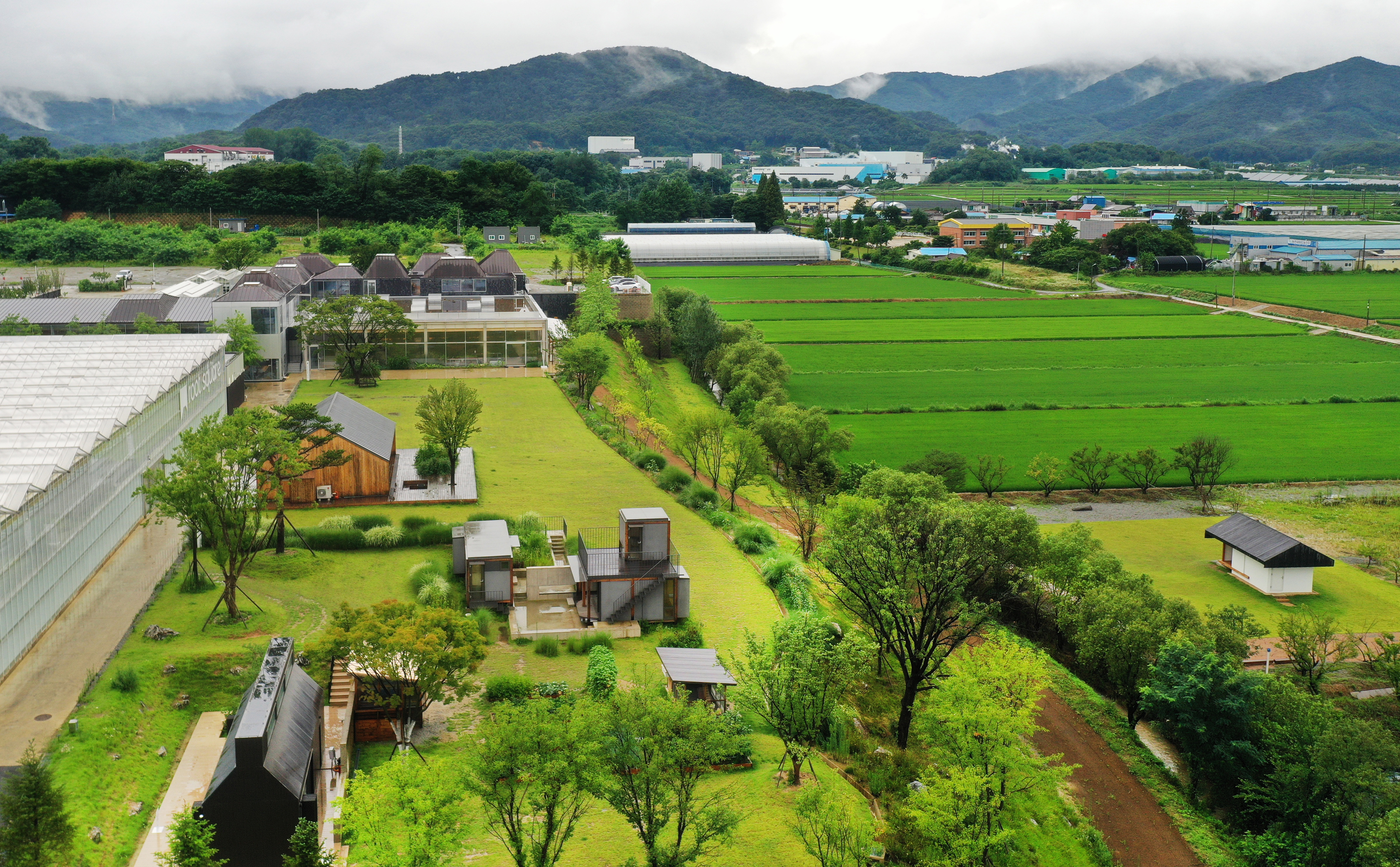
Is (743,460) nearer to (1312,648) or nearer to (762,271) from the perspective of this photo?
(1312,648)

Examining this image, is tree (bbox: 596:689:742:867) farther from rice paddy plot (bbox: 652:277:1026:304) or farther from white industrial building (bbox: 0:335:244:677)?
rice paddy plot (bbox: 652:277:1026:304)

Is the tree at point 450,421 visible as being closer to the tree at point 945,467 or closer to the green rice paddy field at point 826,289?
the tree at point 945,467

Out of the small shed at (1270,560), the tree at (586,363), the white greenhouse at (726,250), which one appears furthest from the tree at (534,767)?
the white greenhouse at (726,250)

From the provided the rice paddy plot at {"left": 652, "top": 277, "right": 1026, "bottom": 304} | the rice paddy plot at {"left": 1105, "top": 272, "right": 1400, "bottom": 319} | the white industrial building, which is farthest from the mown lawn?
the rice paddy plot at {"left": 1105, "top": 272, "right": 1400, "bottom": 319}

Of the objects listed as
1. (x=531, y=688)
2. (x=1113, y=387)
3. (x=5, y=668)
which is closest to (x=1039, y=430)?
(x=1113, y=387)

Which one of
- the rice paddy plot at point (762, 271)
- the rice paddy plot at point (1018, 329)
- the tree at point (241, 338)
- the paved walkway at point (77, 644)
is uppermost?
the tree at point (241, 338)

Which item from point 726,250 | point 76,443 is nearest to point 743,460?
point 76,443

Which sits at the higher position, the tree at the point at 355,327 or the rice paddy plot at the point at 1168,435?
the tree at the point at 355,327
